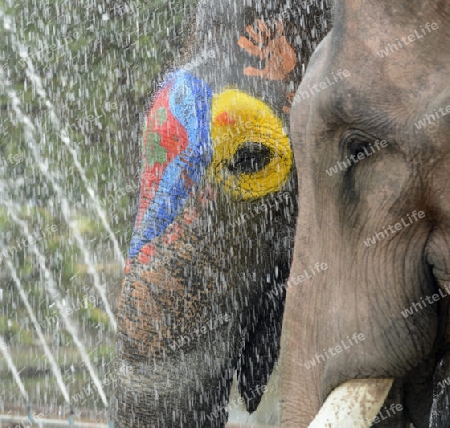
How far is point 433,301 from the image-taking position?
1.32 meters

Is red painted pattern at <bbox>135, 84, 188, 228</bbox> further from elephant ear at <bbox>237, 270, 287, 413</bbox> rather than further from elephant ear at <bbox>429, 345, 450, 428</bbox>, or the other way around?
elephant ear at <bbox>429, 345, 450, 428</bbox>

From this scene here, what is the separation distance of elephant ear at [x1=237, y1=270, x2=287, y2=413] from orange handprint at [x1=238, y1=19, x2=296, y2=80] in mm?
477

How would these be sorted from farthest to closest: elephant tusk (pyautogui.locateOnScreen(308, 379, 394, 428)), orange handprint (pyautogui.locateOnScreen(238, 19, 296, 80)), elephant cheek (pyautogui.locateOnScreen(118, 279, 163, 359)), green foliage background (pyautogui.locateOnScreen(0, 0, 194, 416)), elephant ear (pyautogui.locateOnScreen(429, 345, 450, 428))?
green foliage background (pyautogui.locateOnScreen(0, 0, 194, 416)) < orange handprint (pyautogui.locateOnScreen(238, 19, 296, 80)) < elephant cheek (pyautogui.locateOnScreen(118, 279, 163, 359)) < elephant ear (pyautogui.locateOnScreen(429, 345, 450, 428)) < elephant tusk (pyautogui.locateOnScreen(308, 379, 394, 428))

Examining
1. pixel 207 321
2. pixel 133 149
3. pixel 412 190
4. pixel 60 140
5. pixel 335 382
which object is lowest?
pixel 335 382

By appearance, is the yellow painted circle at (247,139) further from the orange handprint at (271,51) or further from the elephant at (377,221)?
the elephant at (377,221)

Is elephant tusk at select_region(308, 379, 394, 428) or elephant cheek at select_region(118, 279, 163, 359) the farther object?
elephant cheek at select_region(118, 279, 163, 359)

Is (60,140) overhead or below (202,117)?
overhead

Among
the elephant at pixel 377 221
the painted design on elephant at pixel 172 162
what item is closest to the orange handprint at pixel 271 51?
the painted design on elephant at pixel 172 162

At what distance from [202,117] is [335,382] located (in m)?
1.10

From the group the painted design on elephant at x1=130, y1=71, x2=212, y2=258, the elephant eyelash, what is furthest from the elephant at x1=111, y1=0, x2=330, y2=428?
the elephant eyelash

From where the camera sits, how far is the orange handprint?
7.88 feet

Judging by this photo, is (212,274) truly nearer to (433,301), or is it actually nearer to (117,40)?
(433,301)

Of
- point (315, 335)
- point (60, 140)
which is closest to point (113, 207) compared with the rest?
point (60, 140)

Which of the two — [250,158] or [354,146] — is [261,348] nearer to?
[250,158]
